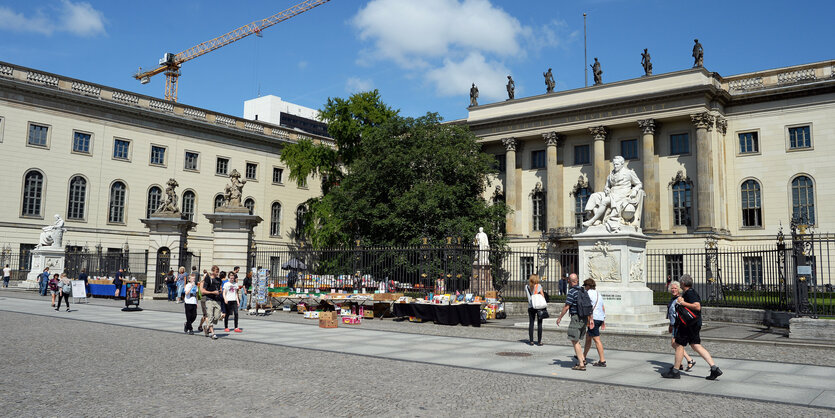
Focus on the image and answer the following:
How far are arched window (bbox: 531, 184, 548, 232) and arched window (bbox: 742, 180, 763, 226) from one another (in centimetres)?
1640

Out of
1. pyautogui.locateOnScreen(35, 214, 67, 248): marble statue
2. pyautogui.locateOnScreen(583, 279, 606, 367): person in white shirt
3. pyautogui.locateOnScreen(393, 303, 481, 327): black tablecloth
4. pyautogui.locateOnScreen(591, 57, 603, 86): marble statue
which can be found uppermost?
pyautogui.locateOnScreen(591, 57, 603, 86): marble statue

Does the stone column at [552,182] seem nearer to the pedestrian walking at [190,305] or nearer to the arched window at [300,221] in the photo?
the arched window at [300,221]

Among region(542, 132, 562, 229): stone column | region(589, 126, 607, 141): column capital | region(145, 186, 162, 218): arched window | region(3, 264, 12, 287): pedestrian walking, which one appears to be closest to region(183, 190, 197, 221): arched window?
region(145, 186, 162, 218): arched window

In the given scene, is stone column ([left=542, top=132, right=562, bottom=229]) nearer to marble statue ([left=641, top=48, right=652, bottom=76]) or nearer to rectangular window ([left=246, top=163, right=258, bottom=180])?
marble statue ([left=641, top=48, right=652, bottom=76])

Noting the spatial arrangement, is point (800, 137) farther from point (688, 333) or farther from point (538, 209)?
point (688, 333)

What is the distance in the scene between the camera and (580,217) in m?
54.1

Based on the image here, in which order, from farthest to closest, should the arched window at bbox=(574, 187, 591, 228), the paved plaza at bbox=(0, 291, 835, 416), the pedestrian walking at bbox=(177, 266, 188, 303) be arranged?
1. the arched window at bbox=(574, 187, 591, 228)
2. the pedestrian walking at bbox=(177, 266, 188, 303)
3. the paved plaza at bbox=(0, 291, 835, 416)

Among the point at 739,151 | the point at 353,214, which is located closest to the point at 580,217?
the point at 739,151

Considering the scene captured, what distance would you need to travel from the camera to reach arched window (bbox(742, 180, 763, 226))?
4772 centimetres

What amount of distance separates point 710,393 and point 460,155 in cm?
3438

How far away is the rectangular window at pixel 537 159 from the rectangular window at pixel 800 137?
19.8 meters

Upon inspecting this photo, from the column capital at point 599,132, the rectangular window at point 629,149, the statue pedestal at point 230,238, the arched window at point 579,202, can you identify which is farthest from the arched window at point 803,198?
the statue pedestal at point 230,238

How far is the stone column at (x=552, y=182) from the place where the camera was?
5428 cm

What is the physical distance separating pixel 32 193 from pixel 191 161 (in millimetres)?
12391
